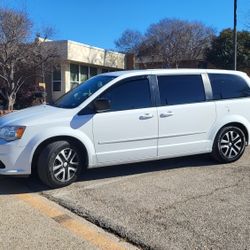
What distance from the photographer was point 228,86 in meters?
8.23

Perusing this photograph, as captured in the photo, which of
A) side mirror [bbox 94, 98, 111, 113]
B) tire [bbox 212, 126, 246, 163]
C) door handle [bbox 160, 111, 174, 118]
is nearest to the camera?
side mirror [bbox 94, 98, 111, 113]

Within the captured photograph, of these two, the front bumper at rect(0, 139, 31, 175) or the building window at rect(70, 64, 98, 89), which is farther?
the building window at rect(70, 64, 98, 89)

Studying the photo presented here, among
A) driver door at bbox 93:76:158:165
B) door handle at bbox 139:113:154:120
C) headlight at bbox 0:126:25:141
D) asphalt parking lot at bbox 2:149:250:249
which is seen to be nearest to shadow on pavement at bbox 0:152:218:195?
asphalt parking lot at bbox 2:149:250:249

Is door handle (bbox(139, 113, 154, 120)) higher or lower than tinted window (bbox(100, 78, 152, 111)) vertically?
lower

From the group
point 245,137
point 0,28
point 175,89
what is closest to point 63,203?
point 175,89

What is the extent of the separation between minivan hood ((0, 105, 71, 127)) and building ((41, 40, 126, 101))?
2146cm

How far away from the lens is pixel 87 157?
681cm

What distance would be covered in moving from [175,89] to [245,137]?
1698mm

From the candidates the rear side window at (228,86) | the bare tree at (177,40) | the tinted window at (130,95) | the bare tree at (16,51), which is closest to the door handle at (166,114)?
the tinted window at (130,95)

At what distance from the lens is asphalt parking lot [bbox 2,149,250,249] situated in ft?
15.2

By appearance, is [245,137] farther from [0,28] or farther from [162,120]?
[0,28]

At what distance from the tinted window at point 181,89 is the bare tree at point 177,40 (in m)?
32.2

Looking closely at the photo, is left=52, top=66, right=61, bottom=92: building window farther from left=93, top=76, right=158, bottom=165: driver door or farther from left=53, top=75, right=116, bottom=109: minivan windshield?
left=93, top=76, right=158, bottom=165: driver door

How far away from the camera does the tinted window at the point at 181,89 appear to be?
7.51m
